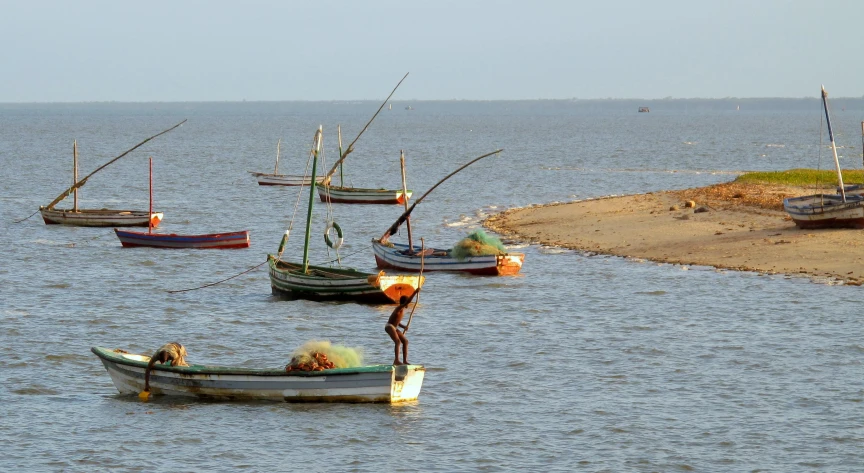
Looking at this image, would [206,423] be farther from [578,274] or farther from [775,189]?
[775,189]

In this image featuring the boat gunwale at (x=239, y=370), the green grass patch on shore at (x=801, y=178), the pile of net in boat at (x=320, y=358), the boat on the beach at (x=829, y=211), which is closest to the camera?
the boat gunwale at (x=239, y=370)

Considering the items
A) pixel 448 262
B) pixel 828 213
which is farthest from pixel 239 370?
pixel 828 213

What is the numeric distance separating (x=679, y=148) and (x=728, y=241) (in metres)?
84.4

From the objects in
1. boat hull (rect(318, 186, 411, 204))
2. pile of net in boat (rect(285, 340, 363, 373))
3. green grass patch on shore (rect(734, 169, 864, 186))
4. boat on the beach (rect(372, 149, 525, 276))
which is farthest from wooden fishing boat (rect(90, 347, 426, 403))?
boat hull (rect(318, 186, 411, 204))

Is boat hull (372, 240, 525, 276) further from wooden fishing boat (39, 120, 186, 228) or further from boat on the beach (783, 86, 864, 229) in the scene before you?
wooden fishing boat (39, 120, 186, 228)

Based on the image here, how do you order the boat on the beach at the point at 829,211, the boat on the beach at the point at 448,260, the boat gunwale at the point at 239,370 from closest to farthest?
1. the boat gunwale at the point at 239,370
2. the boat on the beach at the point at 448,260
3. the boat on the beach at the point at 829,211

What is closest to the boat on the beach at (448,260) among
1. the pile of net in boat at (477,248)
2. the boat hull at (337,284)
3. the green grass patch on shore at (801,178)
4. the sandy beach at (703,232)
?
the pile of net in boat at (477,248)

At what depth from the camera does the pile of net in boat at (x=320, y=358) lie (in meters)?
22.5

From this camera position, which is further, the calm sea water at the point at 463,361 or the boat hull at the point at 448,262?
the boat hull at the point at 448,262

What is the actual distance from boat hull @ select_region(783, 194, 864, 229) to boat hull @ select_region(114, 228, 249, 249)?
20.8m

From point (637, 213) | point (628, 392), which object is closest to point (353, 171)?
point (637, 213)

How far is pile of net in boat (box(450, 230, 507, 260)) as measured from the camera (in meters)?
38.0

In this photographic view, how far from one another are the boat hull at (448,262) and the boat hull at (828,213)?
10.3 metres

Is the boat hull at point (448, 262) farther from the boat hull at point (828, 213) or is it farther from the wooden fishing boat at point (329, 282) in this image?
the boat hull at point (828, 213)
